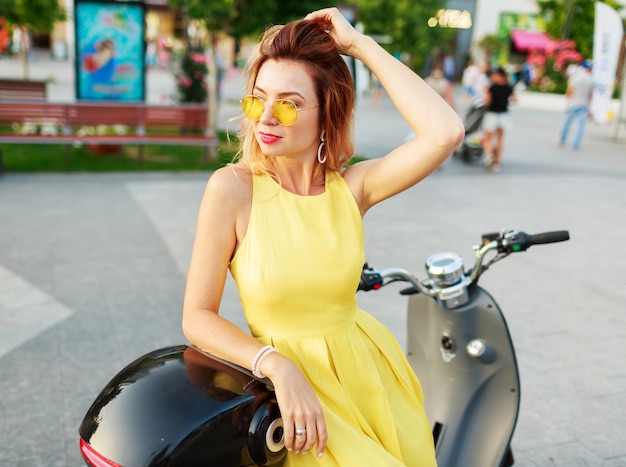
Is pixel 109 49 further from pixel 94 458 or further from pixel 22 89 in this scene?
pixel 94 458

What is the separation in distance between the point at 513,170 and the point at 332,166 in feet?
32.4

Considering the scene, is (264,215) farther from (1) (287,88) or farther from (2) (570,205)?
(2) (570,205)

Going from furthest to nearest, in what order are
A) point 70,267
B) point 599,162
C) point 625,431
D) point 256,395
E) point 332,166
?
1. point 599,162
2. point 70,267
3. point 625,431
4. point 332,166
5. point 256,395

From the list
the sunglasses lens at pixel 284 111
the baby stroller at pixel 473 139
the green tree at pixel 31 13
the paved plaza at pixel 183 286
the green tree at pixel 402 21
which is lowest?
the paved plaza at pixel 183 286

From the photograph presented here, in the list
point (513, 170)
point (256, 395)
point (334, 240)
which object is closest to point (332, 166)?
point (334, 240)

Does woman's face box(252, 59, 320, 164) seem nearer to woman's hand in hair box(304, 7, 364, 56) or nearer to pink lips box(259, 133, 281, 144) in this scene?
pink lips box(259, 133, 281, 144)

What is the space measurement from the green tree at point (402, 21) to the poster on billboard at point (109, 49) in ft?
65.2

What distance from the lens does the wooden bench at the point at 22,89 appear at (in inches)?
429

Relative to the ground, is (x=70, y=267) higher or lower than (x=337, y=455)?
lower

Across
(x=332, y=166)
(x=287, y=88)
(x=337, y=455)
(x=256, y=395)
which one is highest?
(x=287, y=88)

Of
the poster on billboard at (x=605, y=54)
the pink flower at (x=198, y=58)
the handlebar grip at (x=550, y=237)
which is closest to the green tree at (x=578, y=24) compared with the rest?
the poster on billboard at (x=605, y=54)

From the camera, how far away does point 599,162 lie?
12453 mm

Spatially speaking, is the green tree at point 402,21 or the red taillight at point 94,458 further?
the green tree at point 402,21

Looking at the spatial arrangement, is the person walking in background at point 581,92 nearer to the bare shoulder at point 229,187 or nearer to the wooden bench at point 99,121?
the wooden bench at point 99,121
